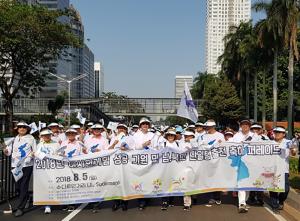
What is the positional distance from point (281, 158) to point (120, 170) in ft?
10.5

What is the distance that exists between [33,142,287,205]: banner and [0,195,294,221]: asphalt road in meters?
0.28

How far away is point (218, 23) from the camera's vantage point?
123000 mm

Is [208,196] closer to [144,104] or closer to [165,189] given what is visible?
[165,189]

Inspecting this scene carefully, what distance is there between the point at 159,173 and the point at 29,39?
28.2m

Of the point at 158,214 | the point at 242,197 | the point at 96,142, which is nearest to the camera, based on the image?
the point at 158,214

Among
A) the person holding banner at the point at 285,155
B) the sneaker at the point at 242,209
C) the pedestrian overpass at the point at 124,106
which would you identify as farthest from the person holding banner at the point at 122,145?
the pedestrian overpass at the point at 124,106

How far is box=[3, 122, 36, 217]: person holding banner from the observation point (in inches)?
378

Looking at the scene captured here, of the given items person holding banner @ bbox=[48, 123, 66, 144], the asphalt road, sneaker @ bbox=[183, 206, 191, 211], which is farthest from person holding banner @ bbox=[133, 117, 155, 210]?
person holding banner @ bbox=[48, 123, 66, 144]

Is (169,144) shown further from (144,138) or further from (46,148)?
(46,148)

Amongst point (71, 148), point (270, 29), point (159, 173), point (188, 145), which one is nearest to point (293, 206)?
point (188, 145)

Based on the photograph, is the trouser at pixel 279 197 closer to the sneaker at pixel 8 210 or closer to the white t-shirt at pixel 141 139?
the white t-shirt at pixel 141 139

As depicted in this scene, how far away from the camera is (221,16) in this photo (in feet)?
391

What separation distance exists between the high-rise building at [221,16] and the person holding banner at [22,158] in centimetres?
9952

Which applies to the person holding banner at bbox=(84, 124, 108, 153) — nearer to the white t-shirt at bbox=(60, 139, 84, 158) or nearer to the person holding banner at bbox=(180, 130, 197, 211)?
the white t-shirt at bbox=(60, 139, 84, 158)
